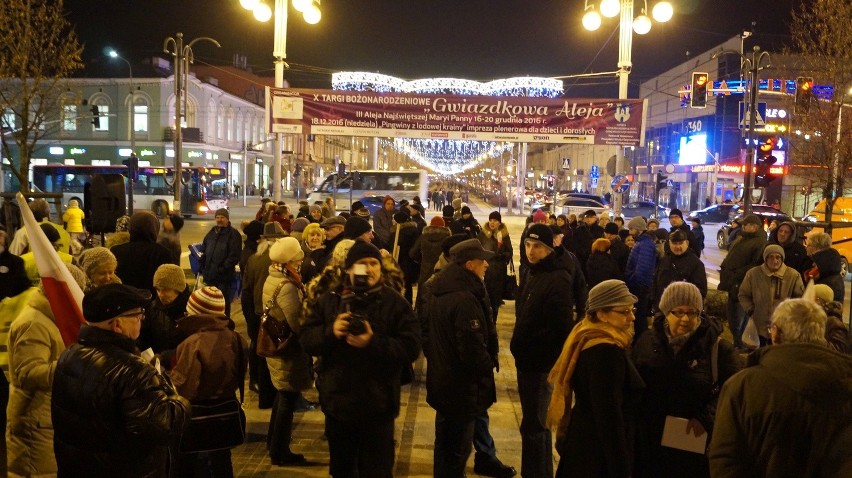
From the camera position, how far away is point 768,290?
780 centimetres

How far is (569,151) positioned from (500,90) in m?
61.7

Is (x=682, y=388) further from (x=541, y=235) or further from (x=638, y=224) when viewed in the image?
(x=638, y=224)

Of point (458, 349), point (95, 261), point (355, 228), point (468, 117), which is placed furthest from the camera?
point (468, 117)

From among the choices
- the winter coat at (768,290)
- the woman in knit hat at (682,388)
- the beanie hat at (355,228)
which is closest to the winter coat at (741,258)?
the winter coat at (768,290)

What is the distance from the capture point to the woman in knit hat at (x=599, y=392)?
3.76 metres

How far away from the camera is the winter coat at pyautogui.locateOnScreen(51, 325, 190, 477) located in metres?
3.07

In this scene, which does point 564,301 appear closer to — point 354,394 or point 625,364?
point 625,364

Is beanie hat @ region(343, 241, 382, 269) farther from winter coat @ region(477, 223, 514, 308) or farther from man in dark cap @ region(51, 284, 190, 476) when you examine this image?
winter coat @ region(477, 223, 514, 308)

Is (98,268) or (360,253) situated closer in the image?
(360,253)

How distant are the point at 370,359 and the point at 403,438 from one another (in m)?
2.49

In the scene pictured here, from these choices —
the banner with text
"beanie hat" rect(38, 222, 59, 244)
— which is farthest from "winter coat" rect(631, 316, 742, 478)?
the banner with text

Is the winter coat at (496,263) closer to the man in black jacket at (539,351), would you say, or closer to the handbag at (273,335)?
the man in black jacket at (539,351)

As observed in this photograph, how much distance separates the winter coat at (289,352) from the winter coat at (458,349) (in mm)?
1036

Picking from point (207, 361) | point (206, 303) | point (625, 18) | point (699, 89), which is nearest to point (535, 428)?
point (207, 361)
